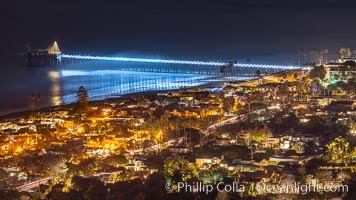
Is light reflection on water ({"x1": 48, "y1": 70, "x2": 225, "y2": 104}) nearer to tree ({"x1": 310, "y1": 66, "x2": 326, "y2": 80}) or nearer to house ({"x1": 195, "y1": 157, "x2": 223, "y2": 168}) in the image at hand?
tree ({"x1": 310, "y1": 66, "x2": 326, "y2": 80})

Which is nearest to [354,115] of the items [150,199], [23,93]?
[150,199]

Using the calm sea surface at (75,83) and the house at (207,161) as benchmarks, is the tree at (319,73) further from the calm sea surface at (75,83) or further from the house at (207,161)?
the house at (207,161)

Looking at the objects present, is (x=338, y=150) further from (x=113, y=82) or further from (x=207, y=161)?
(x=113, y=82)

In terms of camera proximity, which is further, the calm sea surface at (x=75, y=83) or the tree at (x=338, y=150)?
the calm sea surface at (x=75, y=83)

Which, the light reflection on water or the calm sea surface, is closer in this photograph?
the calm sea surface

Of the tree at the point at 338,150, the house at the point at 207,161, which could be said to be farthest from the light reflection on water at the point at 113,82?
the tree at the point at 338,150

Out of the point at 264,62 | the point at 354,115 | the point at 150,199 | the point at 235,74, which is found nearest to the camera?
the point at 150,199

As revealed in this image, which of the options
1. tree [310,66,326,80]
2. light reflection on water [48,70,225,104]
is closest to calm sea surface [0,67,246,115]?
light reflection on water [48,70,225,104]

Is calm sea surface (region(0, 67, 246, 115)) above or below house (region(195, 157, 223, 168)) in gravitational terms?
above

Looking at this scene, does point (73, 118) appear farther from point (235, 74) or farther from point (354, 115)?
point (235, 74)
